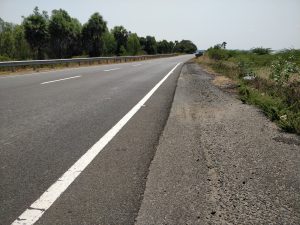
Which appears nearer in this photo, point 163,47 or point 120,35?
point 120,35

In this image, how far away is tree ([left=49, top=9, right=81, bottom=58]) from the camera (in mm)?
69000

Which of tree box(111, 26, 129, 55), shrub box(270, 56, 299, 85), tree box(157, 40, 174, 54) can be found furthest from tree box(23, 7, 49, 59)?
tree box(157, 40, 174, 54)

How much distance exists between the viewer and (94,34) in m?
78.9

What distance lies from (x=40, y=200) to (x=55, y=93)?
22.5ft

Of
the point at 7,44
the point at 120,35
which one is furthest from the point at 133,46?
the point at 7,44

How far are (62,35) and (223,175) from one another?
7357 cm

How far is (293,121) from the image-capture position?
223 inches

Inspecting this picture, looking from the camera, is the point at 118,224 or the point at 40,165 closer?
the point at 118,224

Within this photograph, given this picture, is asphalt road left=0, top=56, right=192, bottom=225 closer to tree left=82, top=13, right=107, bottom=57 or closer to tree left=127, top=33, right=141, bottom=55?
tree left=82, top=13, right=107, bottom=57

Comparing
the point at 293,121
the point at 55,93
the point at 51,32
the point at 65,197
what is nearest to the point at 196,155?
the point at 65,197

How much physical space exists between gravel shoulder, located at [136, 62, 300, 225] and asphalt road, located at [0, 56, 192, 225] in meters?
0.23

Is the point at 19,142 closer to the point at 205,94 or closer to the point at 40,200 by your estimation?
the point at 40,200

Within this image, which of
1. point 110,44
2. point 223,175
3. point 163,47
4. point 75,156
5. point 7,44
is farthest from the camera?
point 163,47

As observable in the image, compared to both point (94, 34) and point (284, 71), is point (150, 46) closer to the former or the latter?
point (94, 34)
